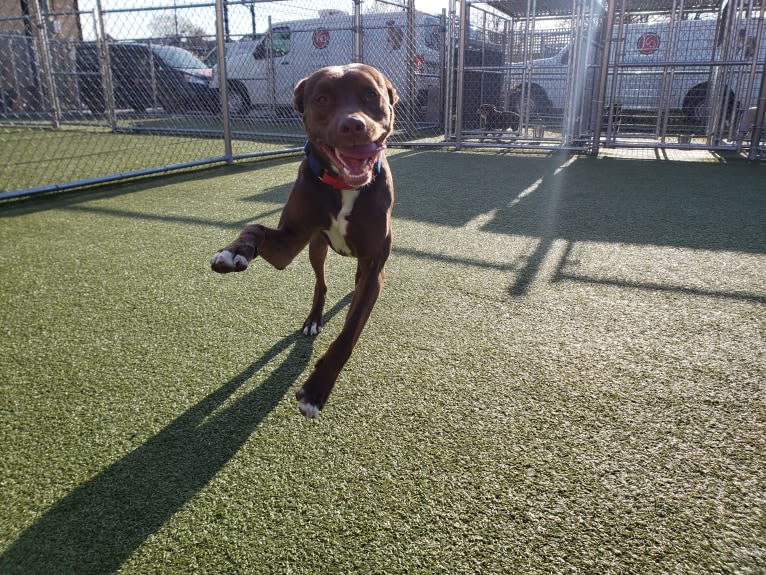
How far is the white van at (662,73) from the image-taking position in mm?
8844

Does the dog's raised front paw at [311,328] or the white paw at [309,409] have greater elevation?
the white paw at [309,409]

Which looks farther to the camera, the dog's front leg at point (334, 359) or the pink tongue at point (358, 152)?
the pink tongue at point (358, 152)

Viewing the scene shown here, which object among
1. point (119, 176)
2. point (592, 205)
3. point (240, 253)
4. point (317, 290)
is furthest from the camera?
point (119, 176)

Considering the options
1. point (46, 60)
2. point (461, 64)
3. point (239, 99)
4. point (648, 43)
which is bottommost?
point (239, 99)

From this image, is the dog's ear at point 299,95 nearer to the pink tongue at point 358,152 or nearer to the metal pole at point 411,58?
the pink tongue at point 358,152

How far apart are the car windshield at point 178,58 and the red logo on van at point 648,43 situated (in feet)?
27.0

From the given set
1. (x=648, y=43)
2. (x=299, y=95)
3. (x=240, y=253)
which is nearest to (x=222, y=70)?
(x=299, y=95)

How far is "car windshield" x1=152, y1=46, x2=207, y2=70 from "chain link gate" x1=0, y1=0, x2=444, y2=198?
0.02m

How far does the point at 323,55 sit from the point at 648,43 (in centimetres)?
629

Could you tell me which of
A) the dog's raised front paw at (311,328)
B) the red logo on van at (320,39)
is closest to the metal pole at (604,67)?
the red logo on van at (320,39)

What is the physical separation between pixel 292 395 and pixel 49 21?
13033 millimetres

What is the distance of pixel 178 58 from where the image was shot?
10.8 meters

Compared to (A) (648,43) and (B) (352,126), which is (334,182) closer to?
(B) (352,126)

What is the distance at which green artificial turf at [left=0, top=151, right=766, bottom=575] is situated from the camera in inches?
52.6
